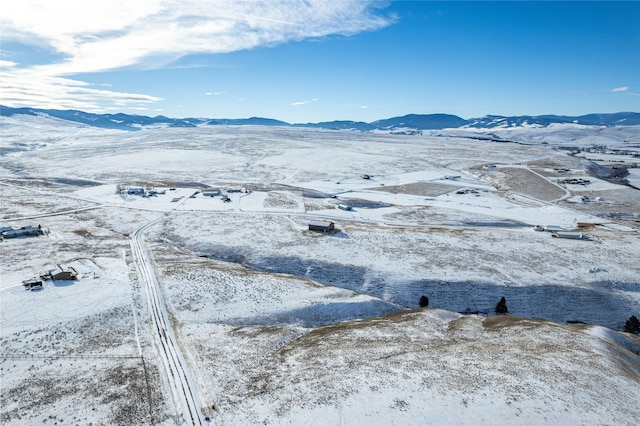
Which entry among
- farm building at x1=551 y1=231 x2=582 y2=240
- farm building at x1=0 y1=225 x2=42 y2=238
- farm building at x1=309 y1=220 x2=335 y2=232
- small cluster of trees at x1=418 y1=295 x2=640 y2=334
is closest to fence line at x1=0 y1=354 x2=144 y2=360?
small cluster of trees at x1=418 y1=295 x2=640 y2=334

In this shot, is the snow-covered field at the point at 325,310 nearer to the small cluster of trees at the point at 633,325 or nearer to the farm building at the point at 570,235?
the farm building at the point at 570,235

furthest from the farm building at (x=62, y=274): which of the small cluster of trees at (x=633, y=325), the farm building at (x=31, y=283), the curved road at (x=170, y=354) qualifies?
the small cluster of trees at (x=633, y=325)

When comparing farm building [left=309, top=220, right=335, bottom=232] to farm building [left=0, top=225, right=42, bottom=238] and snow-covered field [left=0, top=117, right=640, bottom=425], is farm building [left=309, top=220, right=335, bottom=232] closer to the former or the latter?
snow-covered field [left=0, top=117, right=640, bottom=425]

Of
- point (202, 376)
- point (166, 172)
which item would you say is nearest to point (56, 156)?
point (166, 172)

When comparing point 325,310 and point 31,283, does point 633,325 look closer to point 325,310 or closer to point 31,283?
point 325,310

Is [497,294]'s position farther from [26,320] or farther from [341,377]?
[26,320]
